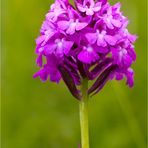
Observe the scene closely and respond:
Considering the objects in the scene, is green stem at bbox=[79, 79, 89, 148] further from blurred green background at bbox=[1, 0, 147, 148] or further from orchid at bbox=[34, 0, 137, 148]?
blurred green background at bbox=[1, 0, 147, 148]

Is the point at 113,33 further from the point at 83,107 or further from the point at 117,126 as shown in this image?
the point at 117,126

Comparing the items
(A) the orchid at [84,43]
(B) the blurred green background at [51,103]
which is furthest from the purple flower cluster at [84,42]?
(B) the blurred green background at [51,103]

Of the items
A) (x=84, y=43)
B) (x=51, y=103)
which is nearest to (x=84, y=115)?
(x=84, y=43)

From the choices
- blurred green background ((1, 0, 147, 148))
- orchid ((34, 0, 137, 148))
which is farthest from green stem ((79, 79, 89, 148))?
blurred green background ((1, 0, 147, 148))

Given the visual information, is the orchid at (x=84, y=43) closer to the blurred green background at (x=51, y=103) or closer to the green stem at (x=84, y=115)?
the green stem at (x=84, y=115)

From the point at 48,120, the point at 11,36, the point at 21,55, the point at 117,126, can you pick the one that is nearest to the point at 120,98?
the point at 117,126
